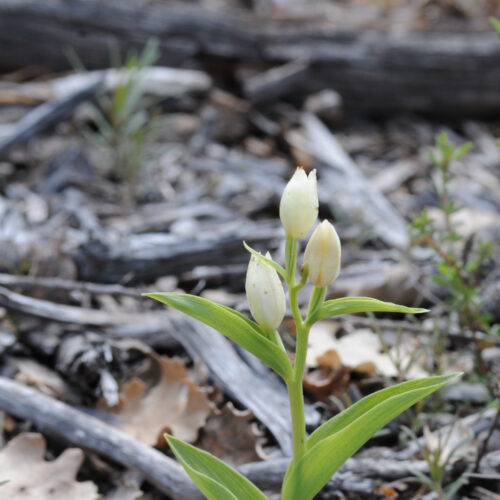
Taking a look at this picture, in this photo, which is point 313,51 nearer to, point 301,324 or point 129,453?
point 129,453

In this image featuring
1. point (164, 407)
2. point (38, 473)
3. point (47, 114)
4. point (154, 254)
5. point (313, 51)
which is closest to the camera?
point (38, 473)

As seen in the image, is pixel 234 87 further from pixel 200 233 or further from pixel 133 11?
pixel 200 233

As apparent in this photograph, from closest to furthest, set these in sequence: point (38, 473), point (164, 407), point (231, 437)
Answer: point (38, 473)
point (231, 437)
point (164, 407)

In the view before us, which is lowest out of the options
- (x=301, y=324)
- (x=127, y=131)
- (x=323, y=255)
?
(x=127, y=131)

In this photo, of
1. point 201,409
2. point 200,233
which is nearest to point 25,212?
point 200,233

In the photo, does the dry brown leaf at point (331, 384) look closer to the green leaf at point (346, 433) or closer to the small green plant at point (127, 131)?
the green leaf at point (346, 433)

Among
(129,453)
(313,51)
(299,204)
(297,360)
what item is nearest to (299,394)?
(297,360)

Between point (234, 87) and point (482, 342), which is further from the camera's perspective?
point (234, 87)
